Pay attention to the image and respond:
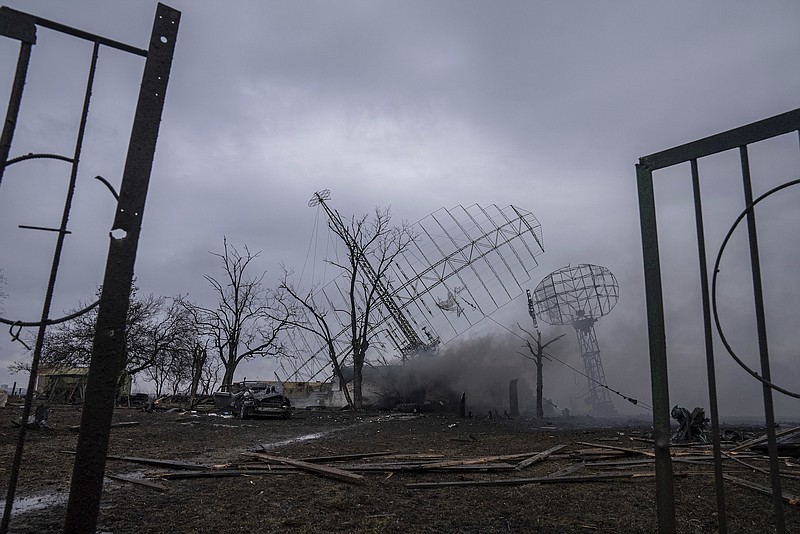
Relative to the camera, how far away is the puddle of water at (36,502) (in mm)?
5496

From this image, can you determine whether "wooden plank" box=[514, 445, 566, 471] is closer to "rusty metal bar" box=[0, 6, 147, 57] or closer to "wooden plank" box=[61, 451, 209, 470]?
"wooden plank" box=[61, 451, 209, 470]

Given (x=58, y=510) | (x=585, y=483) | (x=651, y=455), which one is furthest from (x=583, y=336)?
(x=58, y=510)

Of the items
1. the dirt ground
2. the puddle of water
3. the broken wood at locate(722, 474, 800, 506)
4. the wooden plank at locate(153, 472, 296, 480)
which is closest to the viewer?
the dirt ground

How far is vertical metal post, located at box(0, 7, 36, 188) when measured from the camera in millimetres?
2754

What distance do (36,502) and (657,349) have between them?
21.4 ft

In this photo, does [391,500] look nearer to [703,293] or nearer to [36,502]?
[36,502]

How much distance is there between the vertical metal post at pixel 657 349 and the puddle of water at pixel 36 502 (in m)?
5.89

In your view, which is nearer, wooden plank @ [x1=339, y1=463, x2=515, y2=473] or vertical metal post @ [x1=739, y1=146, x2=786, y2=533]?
vertical metal post @ [x1=739, y1=146, x2=786, y2=533]

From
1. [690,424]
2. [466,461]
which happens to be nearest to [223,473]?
[466,461]

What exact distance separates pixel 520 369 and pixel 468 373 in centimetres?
508

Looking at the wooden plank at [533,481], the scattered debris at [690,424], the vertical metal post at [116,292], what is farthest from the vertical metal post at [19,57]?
the scattered debris at [690,424]

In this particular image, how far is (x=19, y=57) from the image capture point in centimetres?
282

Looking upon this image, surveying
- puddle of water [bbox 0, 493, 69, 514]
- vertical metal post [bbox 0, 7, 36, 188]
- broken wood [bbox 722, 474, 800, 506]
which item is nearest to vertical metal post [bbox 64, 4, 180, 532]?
vertical metal post [bbox 0, 7, 36, 188]

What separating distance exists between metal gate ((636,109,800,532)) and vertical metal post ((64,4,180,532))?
9.50 feet
